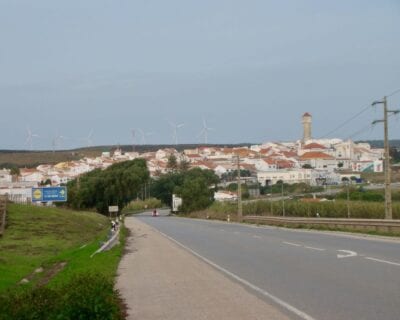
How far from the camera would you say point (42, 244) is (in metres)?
33.8

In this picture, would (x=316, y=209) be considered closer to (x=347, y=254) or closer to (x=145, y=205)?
(x=347, y=254)

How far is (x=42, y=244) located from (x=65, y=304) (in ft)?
84.8

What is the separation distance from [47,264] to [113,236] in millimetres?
7354

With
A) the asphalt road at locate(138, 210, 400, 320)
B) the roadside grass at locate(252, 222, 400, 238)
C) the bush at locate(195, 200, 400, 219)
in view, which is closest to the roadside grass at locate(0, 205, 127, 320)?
the asphalt road at locate(138, 210, 400, 320)

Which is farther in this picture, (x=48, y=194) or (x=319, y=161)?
(x=319, y=161)

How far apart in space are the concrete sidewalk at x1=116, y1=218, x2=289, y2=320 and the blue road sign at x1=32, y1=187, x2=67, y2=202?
43.3 m

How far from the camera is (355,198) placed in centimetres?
6619

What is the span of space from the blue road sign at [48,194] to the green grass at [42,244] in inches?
372

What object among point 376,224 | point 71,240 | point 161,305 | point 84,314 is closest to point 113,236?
point 71,240

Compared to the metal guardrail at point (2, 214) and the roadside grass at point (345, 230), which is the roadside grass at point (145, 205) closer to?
the roadside grass at point (345, 230)

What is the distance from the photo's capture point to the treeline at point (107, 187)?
9762cm

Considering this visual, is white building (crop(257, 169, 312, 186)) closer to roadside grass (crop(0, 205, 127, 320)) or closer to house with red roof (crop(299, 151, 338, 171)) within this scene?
house with red roof (crop(299, 151, 338, 171))

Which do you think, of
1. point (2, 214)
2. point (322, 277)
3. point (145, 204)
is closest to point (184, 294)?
point (322, 277)

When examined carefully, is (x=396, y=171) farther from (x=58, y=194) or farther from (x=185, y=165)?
(x=185, y=165)
